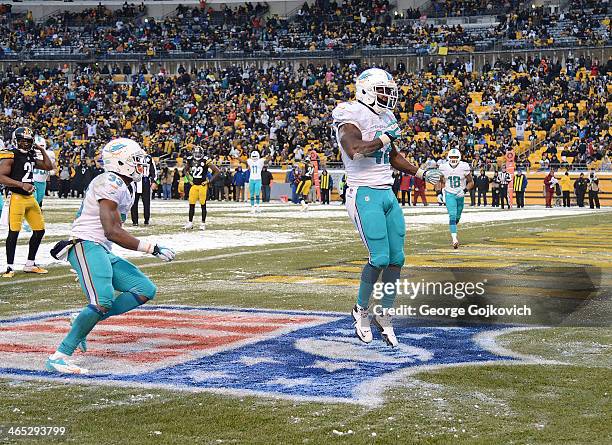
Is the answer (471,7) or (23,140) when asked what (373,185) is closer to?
(23,140)

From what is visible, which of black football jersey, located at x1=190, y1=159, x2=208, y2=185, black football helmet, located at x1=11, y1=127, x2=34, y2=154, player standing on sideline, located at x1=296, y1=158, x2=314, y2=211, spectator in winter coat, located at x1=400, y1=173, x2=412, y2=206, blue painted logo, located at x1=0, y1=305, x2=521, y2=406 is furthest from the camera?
spectator in winter coat, located at x1=400, y1=173, x2=412, y2=206

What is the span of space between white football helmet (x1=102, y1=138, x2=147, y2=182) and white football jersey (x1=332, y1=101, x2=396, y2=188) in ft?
5.05

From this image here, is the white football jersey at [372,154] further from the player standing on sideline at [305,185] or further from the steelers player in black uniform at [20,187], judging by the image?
the player standing on sideline at [305,185]

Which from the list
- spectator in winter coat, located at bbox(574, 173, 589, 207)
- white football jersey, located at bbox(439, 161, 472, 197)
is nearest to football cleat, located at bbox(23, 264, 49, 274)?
white football jersey, located at bbox(439, 161, 472, 197)

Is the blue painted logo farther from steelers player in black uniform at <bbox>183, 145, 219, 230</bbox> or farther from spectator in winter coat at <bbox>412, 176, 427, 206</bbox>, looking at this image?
spectator in winter coat at <bbox>412, 176, 427, 206</bbox>

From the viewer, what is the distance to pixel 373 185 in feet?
23.1

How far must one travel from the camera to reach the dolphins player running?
22.7 feet

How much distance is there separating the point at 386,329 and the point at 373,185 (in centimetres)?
104

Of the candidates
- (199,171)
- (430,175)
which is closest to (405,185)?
(199,171)

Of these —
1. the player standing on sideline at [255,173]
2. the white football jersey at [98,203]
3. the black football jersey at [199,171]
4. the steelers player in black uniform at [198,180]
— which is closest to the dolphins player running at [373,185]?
the white football jersey at [98,203]

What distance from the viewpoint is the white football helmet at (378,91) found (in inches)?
277

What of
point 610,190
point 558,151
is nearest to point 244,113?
point 558,151

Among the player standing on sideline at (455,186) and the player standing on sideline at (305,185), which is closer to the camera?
the player standing on sideline at (455,186)
